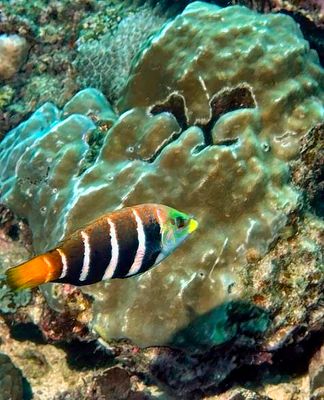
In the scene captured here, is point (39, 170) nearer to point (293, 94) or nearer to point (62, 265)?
point (293, 94)

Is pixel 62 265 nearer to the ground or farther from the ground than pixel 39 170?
farther from the ground

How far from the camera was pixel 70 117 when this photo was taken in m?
4.78

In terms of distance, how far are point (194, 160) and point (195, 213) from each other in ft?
1.43

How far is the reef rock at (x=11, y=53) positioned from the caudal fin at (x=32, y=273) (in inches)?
245

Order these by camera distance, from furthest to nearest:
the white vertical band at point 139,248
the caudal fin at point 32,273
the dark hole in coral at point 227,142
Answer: the dark hole in coral at point 227,142 < the white vertical band at point 139,248 < the caudal fin at point 32,273

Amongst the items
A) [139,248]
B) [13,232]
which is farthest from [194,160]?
[13,232]

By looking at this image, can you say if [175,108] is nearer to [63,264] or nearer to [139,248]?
[139,248]

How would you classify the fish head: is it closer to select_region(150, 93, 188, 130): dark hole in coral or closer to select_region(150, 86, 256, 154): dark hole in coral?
select_region(150, 86, 256, 154): dark hole in coral

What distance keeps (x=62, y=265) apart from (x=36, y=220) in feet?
8.54

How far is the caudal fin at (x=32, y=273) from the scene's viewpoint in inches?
72.9

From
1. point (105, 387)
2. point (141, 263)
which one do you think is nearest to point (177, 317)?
point (105, 387)

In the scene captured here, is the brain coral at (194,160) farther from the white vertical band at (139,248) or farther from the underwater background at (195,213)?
the white vertical band at (139,248)

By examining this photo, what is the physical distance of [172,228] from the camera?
2.16 metres

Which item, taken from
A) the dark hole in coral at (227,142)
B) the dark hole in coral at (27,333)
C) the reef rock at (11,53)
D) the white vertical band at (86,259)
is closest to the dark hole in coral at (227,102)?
the dark hole in coral at (227,142)
